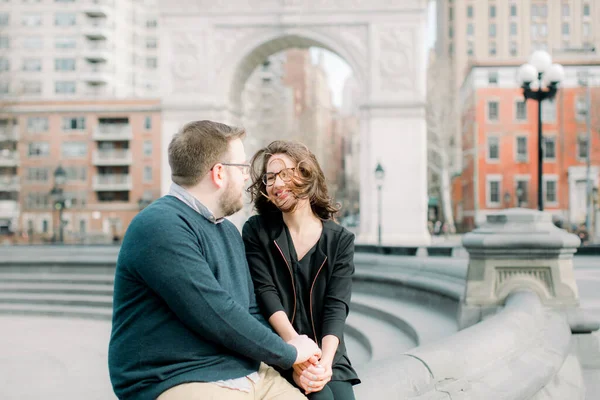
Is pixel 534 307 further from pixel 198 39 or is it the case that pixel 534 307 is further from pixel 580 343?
pixel 198 39

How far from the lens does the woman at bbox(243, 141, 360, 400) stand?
2658mm

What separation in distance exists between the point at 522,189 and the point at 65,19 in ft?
139

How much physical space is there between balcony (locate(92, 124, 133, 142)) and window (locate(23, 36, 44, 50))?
13.3 m

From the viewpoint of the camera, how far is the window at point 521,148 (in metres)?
42.0

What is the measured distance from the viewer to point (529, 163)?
137ft

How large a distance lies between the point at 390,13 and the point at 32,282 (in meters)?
16.8

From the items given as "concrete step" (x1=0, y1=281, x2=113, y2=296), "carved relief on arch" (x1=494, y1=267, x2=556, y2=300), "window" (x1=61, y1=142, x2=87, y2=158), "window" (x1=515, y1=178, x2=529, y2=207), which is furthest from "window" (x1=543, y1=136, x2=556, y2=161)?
"carved relief on arch" (x1=494, y1=267, x2=556, y2=300)

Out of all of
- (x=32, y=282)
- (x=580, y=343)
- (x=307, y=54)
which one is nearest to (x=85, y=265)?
(x=32, y=282)

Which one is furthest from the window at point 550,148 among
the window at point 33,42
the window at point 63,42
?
the window at point 33,42

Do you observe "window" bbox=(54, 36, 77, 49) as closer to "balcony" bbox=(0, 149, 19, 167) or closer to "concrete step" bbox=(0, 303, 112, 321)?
"balcony" bbox=(0, 149, 19, 167)

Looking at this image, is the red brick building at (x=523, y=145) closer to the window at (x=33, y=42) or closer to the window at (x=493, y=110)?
the window at (x=493, y=110)

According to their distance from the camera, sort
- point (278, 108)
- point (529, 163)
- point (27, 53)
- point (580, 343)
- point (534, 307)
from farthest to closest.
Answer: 1. point (278, 108)
2. point (27, 53)
3. point (529, 163)
4. point (580, 343)
5. point (534, 307)

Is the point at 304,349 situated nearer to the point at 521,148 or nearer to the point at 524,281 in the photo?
the point at 524,281

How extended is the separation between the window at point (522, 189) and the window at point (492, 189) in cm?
121
